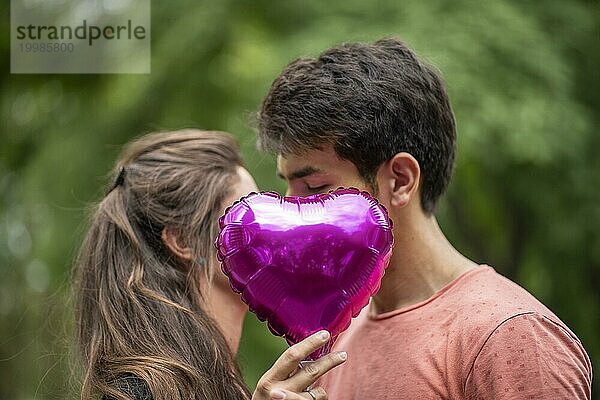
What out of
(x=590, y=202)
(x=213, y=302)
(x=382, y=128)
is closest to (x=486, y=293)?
(x=382, y=128)

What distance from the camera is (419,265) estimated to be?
90.6 inches

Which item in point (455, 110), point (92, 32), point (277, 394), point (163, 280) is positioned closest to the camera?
point (277, 394)

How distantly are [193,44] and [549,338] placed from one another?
303 centimetres

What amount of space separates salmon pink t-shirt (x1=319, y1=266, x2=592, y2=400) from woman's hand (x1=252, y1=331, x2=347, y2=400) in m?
0.29

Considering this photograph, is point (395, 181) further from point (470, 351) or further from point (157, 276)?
point (157, 276)

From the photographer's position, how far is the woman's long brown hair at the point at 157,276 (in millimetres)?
2305

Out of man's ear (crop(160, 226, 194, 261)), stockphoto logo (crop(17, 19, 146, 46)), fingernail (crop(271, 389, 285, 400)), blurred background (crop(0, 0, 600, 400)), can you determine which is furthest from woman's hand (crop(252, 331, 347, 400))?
stockphoto logo (crop(17, 19, 146, 46))

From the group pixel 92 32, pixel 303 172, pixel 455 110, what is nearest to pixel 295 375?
pixel 303 172

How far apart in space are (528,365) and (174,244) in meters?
1.10

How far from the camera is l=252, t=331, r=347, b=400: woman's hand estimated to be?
1.81 meters

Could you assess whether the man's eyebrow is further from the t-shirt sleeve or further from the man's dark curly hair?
the t-shirt sleeve

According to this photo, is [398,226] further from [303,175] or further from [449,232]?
[449,232]
